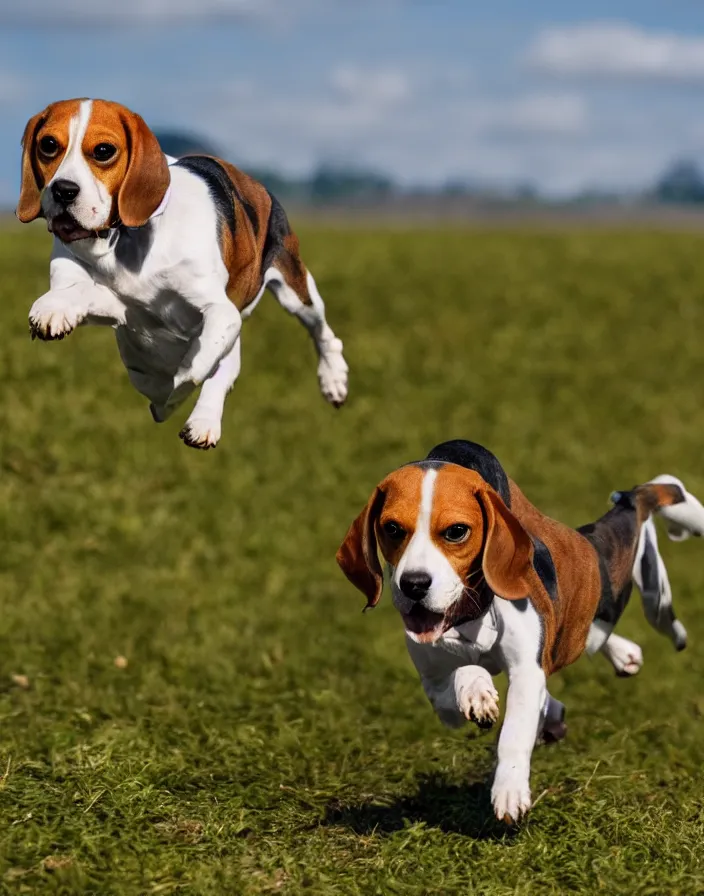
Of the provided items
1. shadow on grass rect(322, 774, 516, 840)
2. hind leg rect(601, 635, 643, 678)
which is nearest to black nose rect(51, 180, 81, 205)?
shadow on grass rect(322, 774, 516, 840)

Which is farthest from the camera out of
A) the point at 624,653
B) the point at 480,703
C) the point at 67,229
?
the point at 624,653

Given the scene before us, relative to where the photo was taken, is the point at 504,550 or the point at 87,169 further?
the point at 504,550

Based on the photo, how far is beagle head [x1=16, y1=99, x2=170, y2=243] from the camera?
475 cm

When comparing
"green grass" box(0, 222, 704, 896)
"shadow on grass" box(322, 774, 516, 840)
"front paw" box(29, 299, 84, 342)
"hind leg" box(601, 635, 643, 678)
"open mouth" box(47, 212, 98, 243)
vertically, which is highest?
"open mouth" box(47, 212, 98, 243)

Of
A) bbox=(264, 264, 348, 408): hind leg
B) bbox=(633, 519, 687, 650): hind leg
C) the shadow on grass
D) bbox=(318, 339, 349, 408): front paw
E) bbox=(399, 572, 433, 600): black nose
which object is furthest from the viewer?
bbox=(633, 519, 687, 650): hind leg

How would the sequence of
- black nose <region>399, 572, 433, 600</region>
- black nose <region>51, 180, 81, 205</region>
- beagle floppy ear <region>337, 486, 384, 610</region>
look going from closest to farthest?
black nose <region>51, 180, 81, 205</region>, black nose <region>399, 572, 433, 600</region>, beagle floppy ear <region>337, 486, 384, 610</region>

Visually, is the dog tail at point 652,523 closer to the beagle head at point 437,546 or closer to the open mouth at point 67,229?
the beagle head at point 437,546

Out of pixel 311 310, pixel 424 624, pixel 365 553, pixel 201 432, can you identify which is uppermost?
pixel 311 310

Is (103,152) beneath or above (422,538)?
above

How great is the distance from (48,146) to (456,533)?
2077 millimetres

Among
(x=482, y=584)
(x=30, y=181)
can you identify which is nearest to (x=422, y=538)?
(x=482, y=584)

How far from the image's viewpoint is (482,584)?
546 cm

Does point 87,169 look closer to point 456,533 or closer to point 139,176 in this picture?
point 139,176

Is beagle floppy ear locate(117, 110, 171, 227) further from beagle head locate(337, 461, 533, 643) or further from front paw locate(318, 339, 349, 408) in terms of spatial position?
front paw locate(318, 339, 349, 408)
